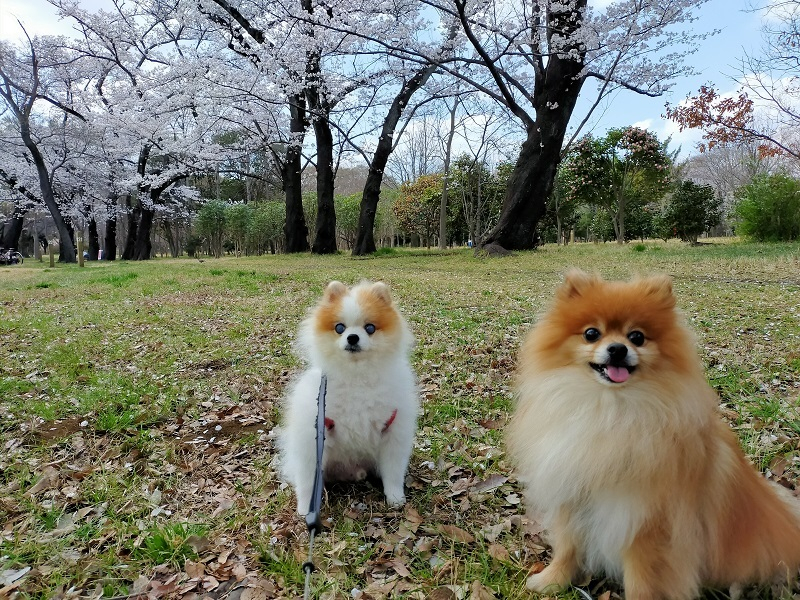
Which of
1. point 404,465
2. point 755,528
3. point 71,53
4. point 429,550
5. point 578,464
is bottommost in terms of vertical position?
point 429,550

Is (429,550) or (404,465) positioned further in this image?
(404,465)

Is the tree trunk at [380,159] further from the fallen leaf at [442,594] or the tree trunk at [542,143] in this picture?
the fallen leaf at [442,594]

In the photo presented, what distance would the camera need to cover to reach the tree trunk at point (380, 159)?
18969 millimetres

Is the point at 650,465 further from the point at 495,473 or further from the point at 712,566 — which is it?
the point at 495,473

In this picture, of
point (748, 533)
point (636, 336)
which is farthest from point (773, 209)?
point (636, 336)

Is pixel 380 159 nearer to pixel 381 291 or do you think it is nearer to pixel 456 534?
pixel 381 291

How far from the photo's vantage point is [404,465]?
2.63 m

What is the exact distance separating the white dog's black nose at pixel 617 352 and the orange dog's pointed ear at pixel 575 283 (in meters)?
0.25

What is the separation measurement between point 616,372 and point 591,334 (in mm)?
156

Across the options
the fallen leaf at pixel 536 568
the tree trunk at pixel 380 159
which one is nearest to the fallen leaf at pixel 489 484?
the fallen leaf at pixel 536 568

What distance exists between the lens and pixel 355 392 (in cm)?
241

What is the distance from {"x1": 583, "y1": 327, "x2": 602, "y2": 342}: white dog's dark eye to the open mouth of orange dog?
0.33ft

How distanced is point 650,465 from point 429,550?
3.68ft

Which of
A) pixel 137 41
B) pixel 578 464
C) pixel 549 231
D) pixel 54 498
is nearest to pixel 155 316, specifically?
pixel 54 498
